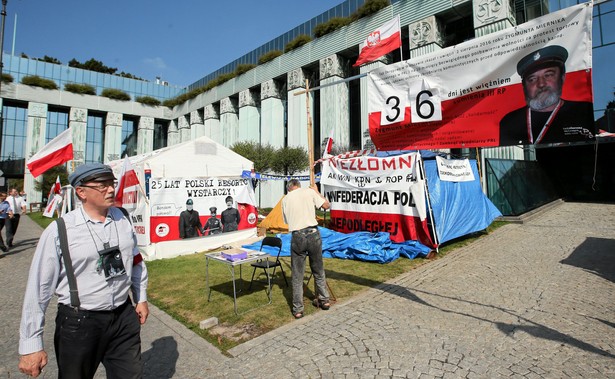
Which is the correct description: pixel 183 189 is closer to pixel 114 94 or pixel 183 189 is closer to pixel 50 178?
pixel 50 178

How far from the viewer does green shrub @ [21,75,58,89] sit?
36.9 metres

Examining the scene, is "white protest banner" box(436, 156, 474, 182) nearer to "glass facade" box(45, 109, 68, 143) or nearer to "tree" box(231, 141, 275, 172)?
"tree" box(231, 141, 275, 172)

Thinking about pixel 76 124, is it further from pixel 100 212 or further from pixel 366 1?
pixel 100 212

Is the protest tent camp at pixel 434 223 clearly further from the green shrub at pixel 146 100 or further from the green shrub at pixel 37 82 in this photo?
the green shrub at pixel 37 82

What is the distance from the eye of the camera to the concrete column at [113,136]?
40497 millimetres

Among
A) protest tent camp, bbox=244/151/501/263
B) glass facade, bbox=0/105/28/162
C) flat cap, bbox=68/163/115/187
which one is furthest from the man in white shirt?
glass facade, bbox=0/105/28/162

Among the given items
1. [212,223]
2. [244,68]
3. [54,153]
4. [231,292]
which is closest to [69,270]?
[231,292]

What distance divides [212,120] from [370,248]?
33235 millimetres

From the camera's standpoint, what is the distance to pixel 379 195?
963 centimetres

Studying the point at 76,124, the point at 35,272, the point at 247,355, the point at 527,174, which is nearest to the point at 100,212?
the point at 35,272

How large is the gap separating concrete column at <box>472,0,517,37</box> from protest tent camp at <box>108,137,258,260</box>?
49.2 ft

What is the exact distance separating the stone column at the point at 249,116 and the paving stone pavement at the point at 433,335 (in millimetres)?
25975

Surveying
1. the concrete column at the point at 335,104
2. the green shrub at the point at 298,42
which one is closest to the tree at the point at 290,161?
the concrete column at the point at 335,104

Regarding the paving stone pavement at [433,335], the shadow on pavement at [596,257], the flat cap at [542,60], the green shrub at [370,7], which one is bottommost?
the paving stone pavement at [433,335]
